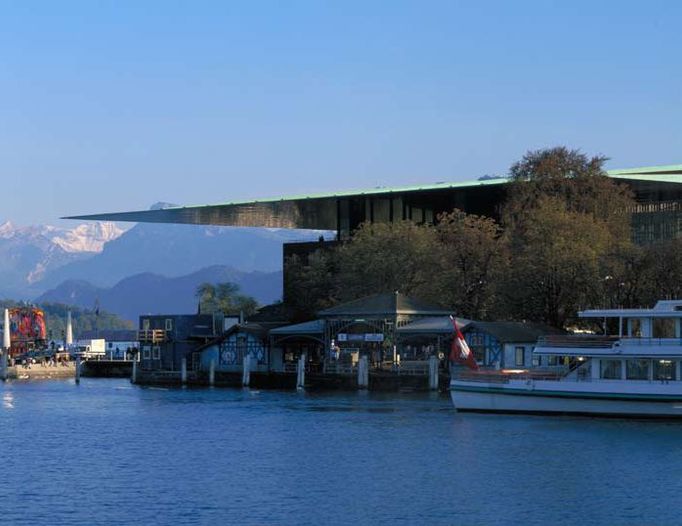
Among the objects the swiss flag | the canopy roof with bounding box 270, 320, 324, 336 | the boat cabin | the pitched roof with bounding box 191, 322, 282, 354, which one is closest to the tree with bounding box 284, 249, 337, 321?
the pitched roof with bounding box 191, 322, 282, 354

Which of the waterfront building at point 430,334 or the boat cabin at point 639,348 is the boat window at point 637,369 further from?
the waterfront building at point 430,334

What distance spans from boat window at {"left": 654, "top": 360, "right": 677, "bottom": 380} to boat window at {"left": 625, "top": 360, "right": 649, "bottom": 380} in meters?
0.58

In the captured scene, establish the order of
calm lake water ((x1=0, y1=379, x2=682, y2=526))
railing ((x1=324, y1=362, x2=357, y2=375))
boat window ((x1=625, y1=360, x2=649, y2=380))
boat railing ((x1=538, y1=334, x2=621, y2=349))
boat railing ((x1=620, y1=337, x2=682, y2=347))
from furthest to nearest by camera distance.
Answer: railing ((x1=324, y1=362, x2=357, y2=375)) < boat railing ((x1=538, y1=334, x2=621, y2=349)) < boat window ((x1=625, y1=360, x2=649, y2=380)) < boat railing ((x1=620, y1=337, x2=682, y2=347)) < calm lake water ((x1=0, y1=379, x2=682, y2=526))

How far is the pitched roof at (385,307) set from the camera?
371 feet

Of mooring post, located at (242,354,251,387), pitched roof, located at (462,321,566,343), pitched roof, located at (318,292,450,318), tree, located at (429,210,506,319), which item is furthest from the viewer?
mooring post, located at (242,354,251,387)

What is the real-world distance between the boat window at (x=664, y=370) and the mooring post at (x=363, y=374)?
3294cm

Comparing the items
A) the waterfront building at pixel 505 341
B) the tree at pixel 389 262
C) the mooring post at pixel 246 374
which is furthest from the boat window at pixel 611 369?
the mooring post at pixel 246 374

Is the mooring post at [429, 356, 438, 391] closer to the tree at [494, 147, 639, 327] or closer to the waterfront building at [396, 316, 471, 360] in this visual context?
the waterfront building at [396, 316, 471, 360]

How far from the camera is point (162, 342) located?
141125 millimetres

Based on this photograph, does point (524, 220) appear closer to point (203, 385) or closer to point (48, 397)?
point (203, 385)

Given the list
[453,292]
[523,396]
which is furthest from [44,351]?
[523,396]

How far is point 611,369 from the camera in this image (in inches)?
3137

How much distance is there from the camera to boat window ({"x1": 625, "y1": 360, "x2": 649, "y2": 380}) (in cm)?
7906

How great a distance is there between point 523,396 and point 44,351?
355 ft
